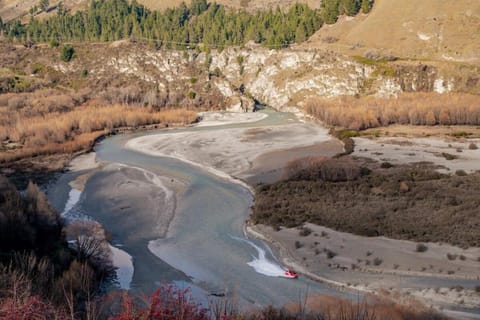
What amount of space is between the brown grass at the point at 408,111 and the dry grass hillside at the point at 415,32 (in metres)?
21.9

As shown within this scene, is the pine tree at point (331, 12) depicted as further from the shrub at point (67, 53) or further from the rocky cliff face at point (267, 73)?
the shrub at point (67, 53)

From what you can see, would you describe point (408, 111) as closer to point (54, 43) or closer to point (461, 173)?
point (461, 173)

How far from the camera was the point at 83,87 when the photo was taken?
13775 cm

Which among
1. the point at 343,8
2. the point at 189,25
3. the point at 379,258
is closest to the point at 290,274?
the point at 379,258

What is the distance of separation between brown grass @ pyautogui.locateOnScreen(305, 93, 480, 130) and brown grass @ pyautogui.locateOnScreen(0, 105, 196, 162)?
32507mm

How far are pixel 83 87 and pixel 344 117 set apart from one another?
78.5 metres

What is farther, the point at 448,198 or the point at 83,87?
the point at 83,87

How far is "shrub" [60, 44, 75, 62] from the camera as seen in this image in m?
150

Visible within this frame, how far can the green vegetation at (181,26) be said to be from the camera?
152 meters

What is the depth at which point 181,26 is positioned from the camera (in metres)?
176

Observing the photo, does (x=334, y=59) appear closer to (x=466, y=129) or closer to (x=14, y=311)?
(x=466, y=129)

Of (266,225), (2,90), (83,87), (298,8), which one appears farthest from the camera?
(298,8)

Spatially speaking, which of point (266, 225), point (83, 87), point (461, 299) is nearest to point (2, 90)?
point (83, 87)

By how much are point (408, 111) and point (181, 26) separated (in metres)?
105
